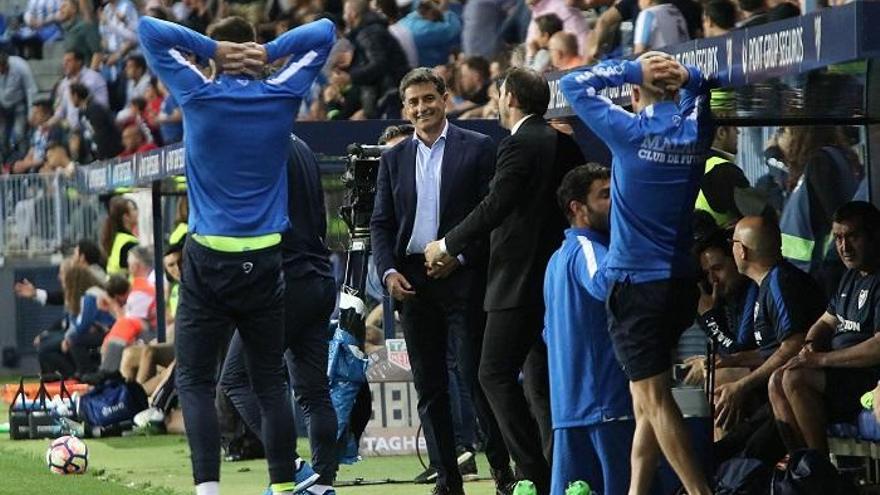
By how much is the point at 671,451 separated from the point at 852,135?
14.1 ft

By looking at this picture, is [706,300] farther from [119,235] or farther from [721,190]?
[119,235]

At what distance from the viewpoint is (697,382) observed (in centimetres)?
1008

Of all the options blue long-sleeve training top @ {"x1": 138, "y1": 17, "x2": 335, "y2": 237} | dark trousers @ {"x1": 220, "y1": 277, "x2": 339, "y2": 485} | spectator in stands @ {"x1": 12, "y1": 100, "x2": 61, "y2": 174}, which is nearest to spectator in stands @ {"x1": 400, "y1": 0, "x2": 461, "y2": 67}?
spectator in stands @ {"x1": 12, "y1": 100, "x2": 61, "y2": 174}

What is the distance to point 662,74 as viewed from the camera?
25.6ft

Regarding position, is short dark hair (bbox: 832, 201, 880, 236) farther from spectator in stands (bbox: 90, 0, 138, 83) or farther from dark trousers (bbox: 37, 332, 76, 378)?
spectator in stands (bbox: 90, 0, 138, 83)

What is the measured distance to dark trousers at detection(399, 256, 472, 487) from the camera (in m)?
9.42

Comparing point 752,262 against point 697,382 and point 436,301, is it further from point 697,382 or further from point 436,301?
point 436,301

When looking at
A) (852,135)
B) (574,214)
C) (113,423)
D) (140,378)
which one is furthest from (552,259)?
(140,378)

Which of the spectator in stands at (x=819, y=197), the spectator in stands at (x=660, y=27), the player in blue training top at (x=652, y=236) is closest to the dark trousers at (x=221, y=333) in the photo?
the player in blue training top at (x=652, y=236)

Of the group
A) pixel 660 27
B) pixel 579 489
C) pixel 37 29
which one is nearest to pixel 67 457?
pixel 579 489

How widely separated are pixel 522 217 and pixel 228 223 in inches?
56.4

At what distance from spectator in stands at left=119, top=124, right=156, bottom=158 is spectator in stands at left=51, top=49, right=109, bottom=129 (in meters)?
1.46

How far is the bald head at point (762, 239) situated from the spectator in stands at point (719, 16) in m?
4.00

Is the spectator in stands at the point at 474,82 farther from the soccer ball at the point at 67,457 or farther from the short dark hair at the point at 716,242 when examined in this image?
the short dark hair at the point at 716,242
